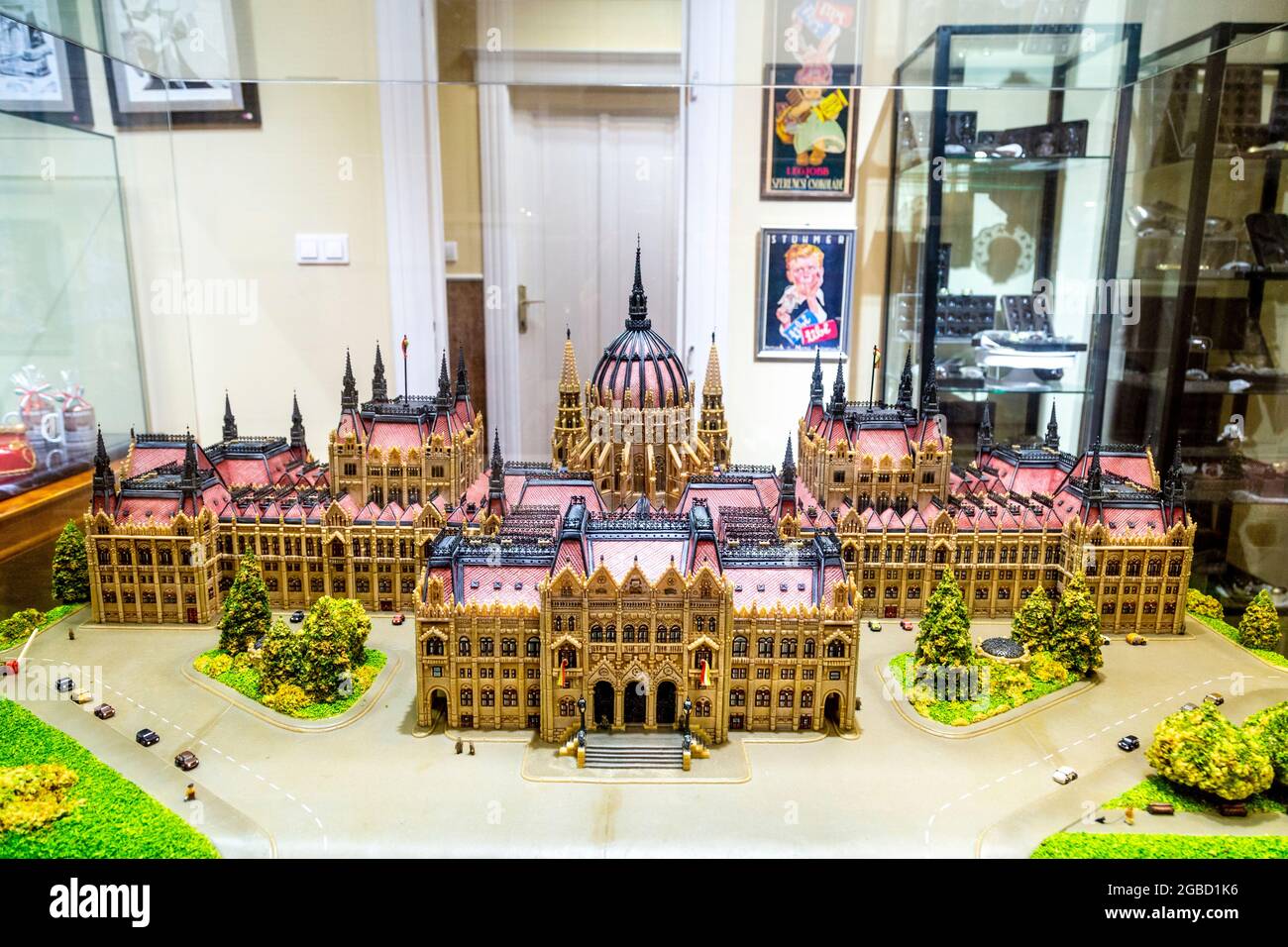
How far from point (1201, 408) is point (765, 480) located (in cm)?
1898

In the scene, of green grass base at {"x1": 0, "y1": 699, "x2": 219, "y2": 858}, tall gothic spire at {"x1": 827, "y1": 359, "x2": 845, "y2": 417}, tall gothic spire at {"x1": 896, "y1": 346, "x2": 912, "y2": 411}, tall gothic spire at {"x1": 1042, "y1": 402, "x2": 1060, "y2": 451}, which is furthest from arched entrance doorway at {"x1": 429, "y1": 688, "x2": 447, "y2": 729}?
tall gothic spire at {"x1": 1042, "y1": 402, "x2": 1060, "y2": 451}

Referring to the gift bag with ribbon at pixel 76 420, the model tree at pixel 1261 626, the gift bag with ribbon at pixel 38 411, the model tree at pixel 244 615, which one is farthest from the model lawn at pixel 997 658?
the gift bag with ribbon at pixel 38 411

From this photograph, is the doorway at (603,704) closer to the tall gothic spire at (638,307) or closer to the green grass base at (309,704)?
the green grass base at (309,704)

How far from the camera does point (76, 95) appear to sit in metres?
35.8

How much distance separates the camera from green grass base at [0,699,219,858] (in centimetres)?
2206

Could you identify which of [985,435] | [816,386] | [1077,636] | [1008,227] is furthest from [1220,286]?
[816,386]

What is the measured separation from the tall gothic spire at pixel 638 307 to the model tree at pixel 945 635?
58.5ft

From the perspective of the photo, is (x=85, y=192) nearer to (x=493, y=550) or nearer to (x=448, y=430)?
(x=448, y=430)

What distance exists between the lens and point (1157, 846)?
23.2m

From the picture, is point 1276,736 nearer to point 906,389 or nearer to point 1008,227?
point 906,389

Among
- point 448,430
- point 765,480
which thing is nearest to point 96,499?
point 448,430

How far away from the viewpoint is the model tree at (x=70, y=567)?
37469mm

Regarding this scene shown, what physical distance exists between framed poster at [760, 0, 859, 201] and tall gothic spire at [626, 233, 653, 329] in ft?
27.3

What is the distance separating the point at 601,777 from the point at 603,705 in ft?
10.5
